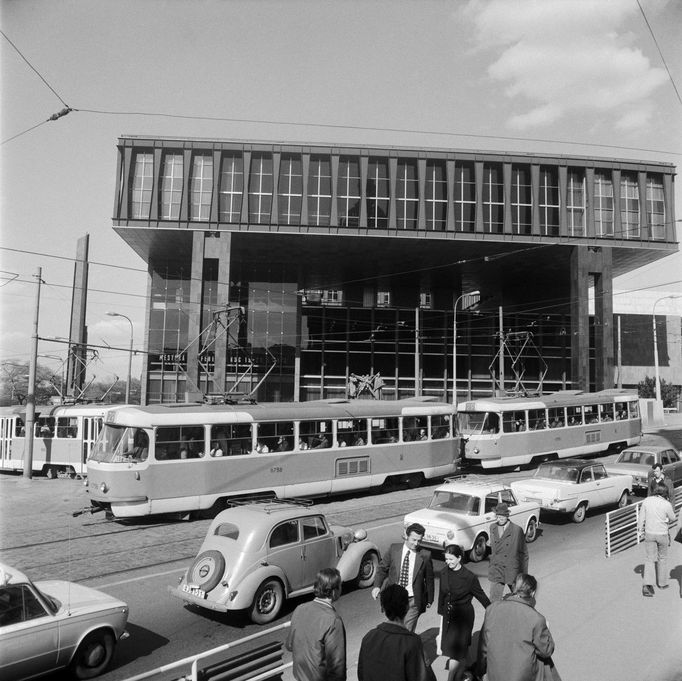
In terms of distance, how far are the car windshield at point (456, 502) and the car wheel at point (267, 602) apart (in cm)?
469

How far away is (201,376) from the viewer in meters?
47.8

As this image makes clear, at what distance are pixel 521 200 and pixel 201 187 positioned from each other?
23.3m

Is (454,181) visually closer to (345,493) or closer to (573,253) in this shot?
(573,253)

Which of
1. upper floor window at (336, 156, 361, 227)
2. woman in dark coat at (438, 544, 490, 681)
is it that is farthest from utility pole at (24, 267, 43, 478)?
upper floor window at (336, 156, 361, 227)

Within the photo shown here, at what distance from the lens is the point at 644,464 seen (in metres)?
19.8

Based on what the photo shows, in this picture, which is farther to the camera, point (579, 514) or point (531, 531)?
point (579, 514)

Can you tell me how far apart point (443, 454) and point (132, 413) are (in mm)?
11869

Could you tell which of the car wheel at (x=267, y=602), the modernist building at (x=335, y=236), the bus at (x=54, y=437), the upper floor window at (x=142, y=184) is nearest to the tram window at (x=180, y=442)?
the car wheel at (x=267, y=602)

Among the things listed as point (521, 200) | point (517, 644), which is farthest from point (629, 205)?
point (517, 644)

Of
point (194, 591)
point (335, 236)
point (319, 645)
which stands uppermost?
point (335, 236)

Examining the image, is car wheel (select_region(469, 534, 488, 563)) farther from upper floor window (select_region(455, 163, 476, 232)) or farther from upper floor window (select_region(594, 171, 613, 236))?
upper floor window (select_region(594, 171, 613, 236))

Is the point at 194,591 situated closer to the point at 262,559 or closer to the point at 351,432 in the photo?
the point at 262,559

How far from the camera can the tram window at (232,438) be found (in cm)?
1716

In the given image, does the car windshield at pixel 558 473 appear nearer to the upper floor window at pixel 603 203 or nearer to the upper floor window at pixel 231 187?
the upper floor window at pixel 231 187
